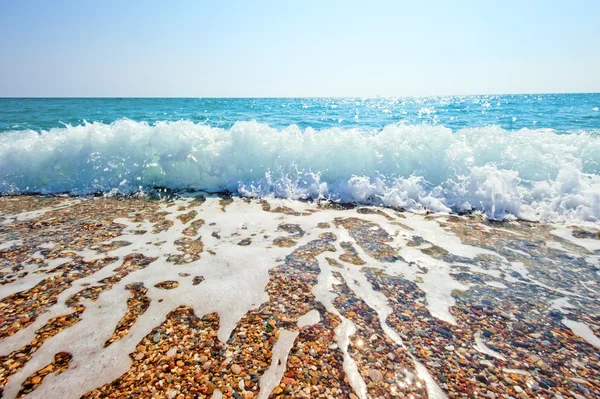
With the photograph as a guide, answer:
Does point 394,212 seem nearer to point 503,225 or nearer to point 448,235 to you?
point 448,235

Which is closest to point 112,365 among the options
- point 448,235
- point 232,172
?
point 448,235

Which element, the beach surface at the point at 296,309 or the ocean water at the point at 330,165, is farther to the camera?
the ocean water at the point at 330,165

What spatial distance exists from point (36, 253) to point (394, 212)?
5366mm

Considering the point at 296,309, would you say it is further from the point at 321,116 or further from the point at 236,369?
the point at 321,116

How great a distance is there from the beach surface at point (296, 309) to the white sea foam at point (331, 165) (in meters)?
1.16

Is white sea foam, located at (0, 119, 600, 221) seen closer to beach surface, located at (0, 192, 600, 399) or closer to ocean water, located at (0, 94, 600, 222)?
ocean water, located at (0, 94, 600, 222)

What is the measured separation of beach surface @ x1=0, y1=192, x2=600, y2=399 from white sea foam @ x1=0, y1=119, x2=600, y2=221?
3.80 feet

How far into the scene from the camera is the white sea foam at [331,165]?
18.7 feet

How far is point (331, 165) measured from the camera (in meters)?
6.87

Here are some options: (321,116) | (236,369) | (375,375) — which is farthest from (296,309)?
(321,116)

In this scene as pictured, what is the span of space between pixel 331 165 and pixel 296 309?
4.64 metres

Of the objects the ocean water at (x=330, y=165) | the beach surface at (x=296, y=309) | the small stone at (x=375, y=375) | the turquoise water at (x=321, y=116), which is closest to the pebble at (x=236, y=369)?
the beach surface at (x=296, y=309)

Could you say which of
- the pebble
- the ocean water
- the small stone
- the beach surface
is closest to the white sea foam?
the ocean water

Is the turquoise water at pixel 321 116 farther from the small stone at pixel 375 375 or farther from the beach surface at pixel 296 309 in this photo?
the small stone at pixel 375 375
